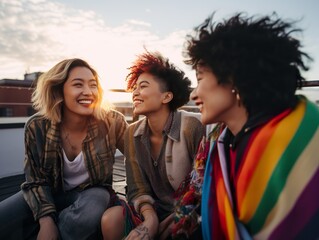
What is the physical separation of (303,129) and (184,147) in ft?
2.98

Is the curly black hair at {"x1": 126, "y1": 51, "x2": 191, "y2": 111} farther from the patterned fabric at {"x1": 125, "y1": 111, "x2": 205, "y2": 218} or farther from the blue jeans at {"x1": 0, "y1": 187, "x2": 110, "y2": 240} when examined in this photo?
the blue jeans at {"x1": 0, "y1": 187, "x2": 110, "y2": 240}

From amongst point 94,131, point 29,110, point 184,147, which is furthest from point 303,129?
point 29,110

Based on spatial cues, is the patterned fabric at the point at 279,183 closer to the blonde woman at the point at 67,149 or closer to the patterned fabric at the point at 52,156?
the blonde woman at the point at 67,149

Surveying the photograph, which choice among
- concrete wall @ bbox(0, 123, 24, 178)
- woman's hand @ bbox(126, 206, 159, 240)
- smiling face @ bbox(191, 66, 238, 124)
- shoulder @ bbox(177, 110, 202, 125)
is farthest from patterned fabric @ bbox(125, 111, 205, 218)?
concrete wall @ bbox(0, 123, 24, 178)

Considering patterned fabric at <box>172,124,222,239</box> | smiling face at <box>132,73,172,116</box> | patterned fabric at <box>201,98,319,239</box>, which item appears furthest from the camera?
A: smiling face at <box>132,73,172,116</box>

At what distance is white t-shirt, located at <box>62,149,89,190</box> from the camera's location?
1982 millimetres

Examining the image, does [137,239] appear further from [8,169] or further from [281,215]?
[8,169]

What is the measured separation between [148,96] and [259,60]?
1.01m

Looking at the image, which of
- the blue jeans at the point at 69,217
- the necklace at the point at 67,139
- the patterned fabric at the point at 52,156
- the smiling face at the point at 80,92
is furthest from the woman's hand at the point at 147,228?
the smiling face at the point at 80,92

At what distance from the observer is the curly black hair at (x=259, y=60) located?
106cm

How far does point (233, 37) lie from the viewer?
3.71 ft

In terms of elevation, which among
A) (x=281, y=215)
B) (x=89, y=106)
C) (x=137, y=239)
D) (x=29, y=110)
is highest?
(x=89, y=106)

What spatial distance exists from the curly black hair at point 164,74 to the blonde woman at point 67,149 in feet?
1.30

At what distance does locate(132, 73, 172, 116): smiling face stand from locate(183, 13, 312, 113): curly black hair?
31.6 inches
